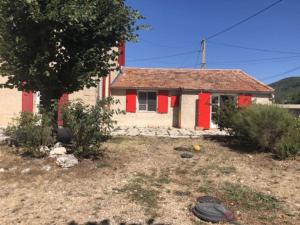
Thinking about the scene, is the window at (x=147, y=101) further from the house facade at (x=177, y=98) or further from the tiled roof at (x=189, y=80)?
the tiled roof at (x=189, y=80)

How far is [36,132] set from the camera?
8.67 m

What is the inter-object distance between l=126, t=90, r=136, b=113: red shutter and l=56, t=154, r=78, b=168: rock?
37.4ft

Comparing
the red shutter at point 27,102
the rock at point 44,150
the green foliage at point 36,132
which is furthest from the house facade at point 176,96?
the rock at point 44,150

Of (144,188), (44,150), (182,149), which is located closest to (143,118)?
(182,149)

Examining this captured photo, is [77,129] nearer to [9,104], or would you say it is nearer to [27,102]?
[27,102]

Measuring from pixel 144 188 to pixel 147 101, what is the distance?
43.2 feet

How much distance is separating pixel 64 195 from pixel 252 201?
3.36 m

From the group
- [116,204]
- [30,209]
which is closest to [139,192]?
[116,204]

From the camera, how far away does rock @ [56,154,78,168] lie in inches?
318

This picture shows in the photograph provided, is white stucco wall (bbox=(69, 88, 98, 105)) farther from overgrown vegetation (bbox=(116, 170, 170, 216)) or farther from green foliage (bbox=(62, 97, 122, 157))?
overgrown vegetation (bbox=(116, 170, 170, 216))

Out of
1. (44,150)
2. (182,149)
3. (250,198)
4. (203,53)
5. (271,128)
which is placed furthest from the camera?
(203,53)

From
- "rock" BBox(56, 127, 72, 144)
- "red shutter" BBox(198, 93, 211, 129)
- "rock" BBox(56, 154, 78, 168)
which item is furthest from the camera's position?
"red shutter" BBox(198, 93, 211, 129)

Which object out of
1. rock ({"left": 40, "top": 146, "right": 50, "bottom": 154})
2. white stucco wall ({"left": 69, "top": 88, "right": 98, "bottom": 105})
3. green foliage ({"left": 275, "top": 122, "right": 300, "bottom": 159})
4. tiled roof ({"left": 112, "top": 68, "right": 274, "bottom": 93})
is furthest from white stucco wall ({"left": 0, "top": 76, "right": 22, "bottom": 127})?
green foliage ({"left": 275, "top": 122, "right": 300, "bottom": 159})

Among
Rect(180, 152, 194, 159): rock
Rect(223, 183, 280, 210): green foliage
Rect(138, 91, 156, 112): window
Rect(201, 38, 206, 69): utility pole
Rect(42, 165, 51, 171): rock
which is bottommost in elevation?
Rect(223, 183, 280, 210): green foliage
